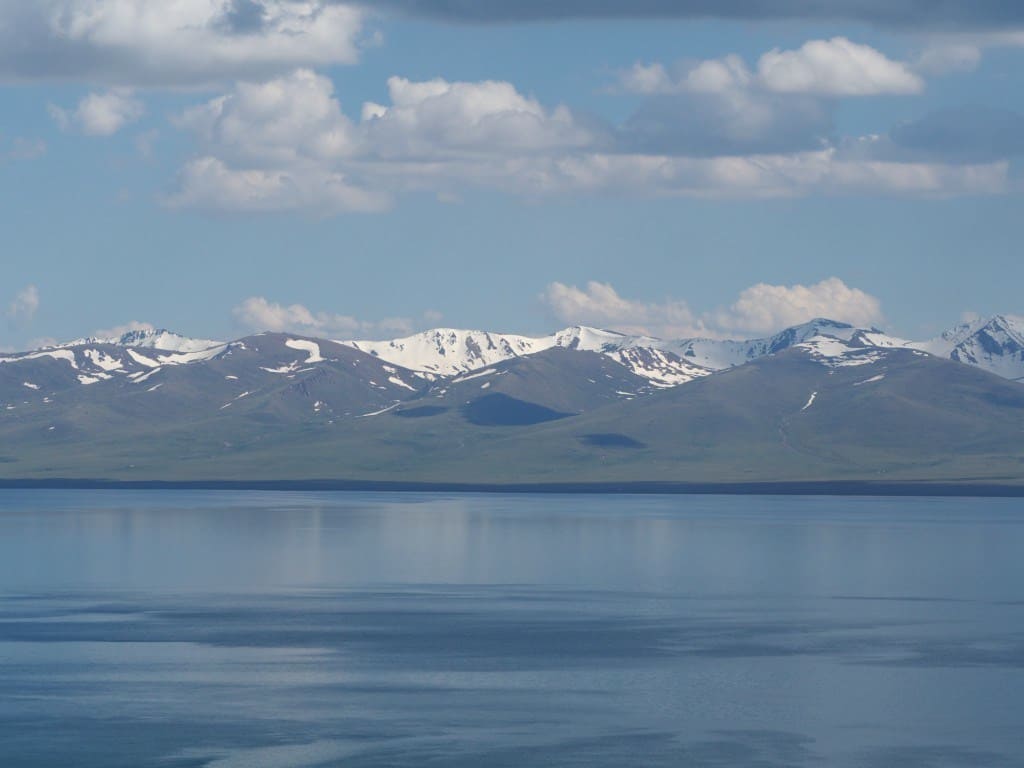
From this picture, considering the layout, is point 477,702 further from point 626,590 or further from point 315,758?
point 626,590

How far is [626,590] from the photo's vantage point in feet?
380

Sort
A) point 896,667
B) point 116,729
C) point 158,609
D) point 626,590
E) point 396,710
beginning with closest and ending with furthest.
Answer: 1. point 116,729
2. point 396,710
3. point 896,667
4. point 158,609
5. point 626,590

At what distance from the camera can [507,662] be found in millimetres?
77938

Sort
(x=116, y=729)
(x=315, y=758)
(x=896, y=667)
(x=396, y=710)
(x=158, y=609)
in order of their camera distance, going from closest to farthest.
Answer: (x=315, y=758) → (x=116, y=729) → (x=396, y=710) → (x=896, y=667) → (x=158, y=609)

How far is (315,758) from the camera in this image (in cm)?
5678

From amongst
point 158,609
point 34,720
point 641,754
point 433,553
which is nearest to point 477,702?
point 641,754

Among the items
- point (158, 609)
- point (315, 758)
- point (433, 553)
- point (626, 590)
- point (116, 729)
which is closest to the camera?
point (315, 758)

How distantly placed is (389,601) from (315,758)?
163 feet

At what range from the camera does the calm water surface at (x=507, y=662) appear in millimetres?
59062

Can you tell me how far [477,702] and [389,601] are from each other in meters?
39.6

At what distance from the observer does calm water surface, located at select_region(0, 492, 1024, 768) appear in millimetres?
59062

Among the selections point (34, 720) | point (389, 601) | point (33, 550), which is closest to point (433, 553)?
point (33, 550)

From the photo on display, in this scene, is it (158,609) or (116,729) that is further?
(158,609)

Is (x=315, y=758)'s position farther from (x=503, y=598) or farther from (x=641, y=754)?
(x=503, y=598)
